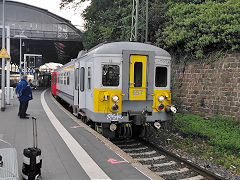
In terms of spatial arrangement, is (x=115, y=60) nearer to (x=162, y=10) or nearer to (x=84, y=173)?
(x=84, y=173)

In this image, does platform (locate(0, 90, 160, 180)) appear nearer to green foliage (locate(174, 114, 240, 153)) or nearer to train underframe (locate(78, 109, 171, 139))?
train underframe (locate(78, 109, 171, 139))

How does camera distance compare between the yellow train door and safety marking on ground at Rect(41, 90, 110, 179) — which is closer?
safety marking on ground at Rect(41, 90, 110, 179)

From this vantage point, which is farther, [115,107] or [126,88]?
[126,88]

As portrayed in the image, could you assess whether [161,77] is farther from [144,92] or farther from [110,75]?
[110,75]

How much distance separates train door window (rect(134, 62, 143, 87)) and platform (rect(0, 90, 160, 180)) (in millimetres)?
2037

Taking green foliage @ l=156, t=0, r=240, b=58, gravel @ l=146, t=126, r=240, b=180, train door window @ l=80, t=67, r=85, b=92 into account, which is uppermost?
green foliage @ l=156, t=0, r=240, b=58

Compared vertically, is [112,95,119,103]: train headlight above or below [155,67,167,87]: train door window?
below

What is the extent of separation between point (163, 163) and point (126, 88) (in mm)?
2442

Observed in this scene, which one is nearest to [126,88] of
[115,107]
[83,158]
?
[115,107]

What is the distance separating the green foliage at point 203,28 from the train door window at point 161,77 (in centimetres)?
341

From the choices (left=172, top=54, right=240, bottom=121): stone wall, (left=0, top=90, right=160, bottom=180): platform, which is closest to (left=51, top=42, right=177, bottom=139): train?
(left=0, top=90, right=160, bottom=180): platform

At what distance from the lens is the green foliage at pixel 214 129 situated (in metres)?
8.16

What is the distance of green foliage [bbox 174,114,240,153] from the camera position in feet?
26.8

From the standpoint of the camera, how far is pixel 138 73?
316 inches
